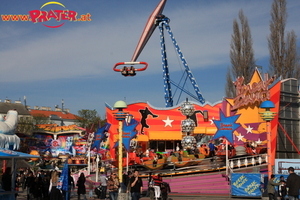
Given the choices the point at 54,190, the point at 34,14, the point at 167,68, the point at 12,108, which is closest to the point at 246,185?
the point at 54,190

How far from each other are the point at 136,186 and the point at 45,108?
105m

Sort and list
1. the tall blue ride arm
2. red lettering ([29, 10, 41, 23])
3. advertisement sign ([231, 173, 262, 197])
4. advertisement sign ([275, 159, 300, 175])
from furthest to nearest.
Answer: the tall blue ride arm < red lettering ([29, 10, 41, 23]) < advertisement sign ([275, 159, 300, 175]) < advertisement sign ([231, 173, 262, 197])

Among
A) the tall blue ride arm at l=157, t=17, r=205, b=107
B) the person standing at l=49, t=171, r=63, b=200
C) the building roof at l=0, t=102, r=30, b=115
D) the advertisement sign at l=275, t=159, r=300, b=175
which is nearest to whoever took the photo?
the person standing at l=49, t=171, r=63, b=200

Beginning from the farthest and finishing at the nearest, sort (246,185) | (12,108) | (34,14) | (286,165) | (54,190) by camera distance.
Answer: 1. (12,108)
2. (34,14)
3. (286,165)
4. (246,185)
5. (54,190)

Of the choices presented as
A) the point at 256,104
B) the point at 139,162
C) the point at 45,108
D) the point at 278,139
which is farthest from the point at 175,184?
the point at 45,108

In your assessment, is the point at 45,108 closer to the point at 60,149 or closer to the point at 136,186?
the point at 60,149

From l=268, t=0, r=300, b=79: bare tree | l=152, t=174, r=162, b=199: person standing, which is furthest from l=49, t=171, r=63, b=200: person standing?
l=268, t=0, r=300, b=79: bare tree

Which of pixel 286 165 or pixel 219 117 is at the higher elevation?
pixel 219 117

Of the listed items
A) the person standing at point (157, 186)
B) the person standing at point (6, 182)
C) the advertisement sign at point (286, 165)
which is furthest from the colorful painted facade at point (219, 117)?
the person standing at point (6, 182)

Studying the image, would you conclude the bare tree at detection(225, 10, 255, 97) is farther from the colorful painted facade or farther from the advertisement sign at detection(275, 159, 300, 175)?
the advertisement sign at detection(275, 159, 300, 175)

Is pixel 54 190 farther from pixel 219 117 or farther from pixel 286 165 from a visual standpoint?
pixel 219 117

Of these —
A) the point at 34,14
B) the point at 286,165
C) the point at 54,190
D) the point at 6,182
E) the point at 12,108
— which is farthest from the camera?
the point at 12,108

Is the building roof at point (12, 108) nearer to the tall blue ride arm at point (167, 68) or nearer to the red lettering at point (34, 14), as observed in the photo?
the tall blue ride arm at point (167, 68)

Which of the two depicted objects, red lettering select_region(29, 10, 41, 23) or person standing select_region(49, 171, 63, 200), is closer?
person standing select_region(49, 171, 63, 200)
